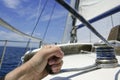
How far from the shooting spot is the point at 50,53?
3.37 feet

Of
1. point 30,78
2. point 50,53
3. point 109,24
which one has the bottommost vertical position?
point 30,78

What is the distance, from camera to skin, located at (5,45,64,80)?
99 cm

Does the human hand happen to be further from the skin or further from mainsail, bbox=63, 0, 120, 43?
mainsail, bbox=63, 0, 120, 43

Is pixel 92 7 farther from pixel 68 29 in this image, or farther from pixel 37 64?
pixel 37 64

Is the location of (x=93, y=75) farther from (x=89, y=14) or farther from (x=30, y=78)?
(x=89, y=14)

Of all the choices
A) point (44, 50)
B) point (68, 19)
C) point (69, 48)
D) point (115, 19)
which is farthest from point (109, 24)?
point (44, 50)

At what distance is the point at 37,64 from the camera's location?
1020 millimetres

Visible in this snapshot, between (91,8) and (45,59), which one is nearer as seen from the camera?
(45,59)

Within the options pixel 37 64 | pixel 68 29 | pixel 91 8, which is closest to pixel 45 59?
pixel 37 64

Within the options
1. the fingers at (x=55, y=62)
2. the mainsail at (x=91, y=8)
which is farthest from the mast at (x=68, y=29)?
the fingers at (x=55, y=62)

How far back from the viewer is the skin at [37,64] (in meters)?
0.99

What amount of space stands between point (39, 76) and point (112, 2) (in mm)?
2282

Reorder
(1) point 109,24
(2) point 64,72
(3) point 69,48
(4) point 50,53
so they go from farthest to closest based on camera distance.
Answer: (1) point 109,24
(3) point 69,48
(2) point 64,72
(4) point 50,53

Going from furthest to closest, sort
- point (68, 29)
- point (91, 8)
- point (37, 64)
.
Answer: point (91, 8), point (68, 29), point (37, 64)
